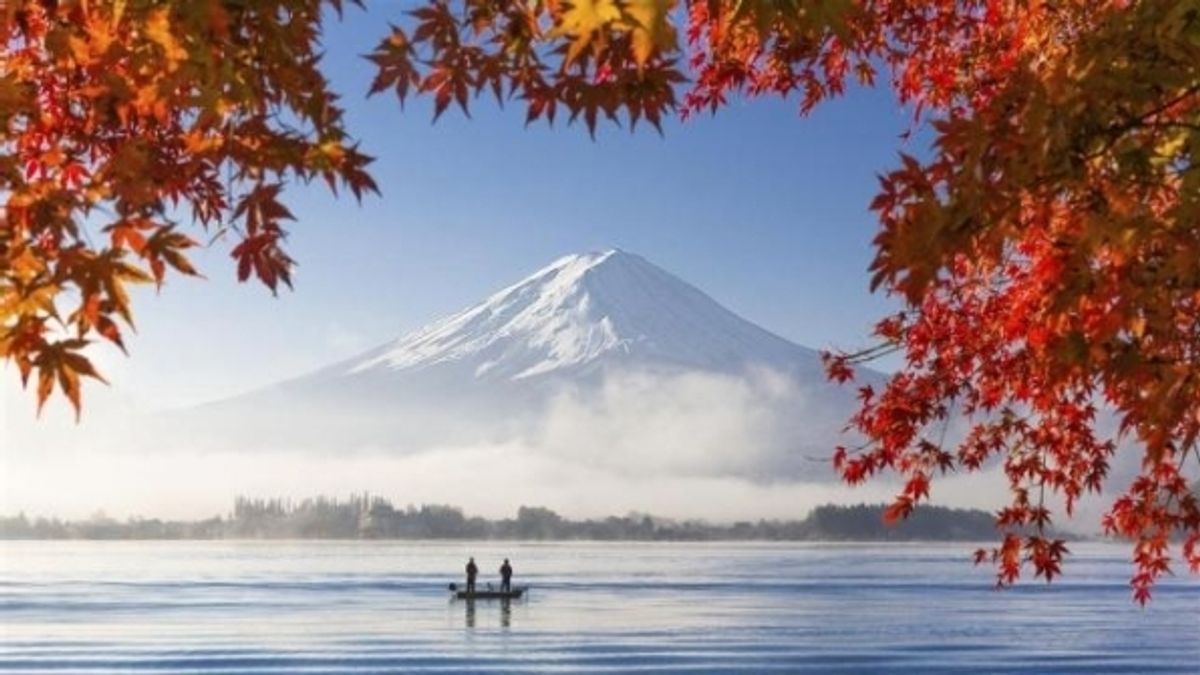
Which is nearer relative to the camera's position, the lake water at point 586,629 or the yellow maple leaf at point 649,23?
the yellow maple leaf at point 649,23

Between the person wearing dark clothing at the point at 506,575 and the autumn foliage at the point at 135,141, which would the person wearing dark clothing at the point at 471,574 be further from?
the autumn foliage at the point at 135,141

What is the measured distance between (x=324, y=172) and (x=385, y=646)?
43.6 meters

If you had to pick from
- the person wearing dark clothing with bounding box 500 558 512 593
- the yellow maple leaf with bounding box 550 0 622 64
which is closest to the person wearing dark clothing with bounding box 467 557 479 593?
the person wearing dark clothing with bounding box 500 558 512 593

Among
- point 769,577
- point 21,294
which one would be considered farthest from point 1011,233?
point 769,577

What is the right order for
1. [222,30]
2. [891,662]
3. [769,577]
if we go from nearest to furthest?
[222,30]
[891,662]
[769,577]

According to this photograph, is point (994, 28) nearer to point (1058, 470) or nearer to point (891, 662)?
point (1058, 470)

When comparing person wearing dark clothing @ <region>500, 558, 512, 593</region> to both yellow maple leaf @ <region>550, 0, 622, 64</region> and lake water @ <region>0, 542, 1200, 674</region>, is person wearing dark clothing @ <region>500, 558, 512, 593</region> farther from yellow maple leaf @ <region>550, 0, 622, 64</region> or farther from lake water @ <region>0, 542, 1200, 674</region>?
yellow maple leaf @ <region>550, 0, 622, 64</region>

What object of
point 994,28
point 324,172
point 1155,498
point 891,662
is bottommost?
point 891,662

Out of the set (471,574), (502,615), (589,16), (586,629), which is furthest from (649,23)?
(471,574)

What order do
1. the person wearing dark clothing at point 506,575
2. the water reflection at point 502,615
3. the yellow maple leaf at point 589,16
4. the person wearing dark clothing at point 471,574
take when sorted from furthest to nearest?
the person wearing dark clothing at point 471,574 → the person wearing dark clothing at point 506,575 → the water reflection at point 502,615 → the yellow maple leaf at point 589,16

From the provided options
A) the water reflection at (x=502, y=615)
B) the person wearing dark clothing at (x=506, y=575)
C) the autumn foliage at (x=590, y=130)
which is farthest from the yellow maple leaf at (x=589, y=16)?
the person wearing dark clothing at (x=506, y=575)

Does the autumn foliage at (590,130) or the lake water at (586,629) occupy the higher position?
the autumn foliage at (590,130)

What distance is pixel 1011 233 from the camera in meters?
5.11

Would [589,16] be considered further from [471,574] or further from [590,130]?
[471,574]
